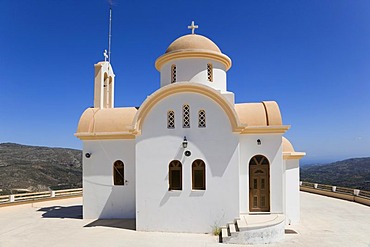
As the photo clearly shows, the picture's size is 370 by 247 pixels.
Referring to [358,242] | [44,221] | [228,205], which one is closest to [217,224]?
[228,205]

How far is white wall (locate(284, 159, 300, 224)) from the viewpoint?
12.2 m

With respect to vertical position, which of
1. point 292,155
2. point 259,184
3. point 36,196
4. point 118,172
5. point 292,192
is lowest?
point 36,196

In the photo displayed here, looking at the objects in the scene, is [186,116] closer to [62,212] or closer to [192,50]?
[192,50]

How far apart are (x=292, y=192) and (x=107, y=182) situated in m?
8.49

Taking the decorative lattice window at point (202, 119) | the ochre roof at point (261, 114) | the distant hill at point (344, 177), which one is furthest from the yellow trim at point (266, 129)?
the distant hill at point (344, 177)

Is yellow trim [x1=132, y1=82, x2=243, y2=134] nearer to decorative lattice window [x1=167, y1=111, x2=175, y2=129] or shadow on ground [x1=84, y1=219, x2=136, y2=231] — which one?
decorative lattice window [x1=167, y1=111, x2=175, y2=129]

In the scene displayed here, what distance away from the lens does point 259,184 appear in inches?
448

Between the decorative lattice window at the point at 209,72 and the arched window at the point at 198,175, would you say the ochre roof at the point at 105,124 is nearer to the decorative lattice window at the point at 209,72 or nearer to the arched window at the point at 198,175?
the arched window at the point at 198,175

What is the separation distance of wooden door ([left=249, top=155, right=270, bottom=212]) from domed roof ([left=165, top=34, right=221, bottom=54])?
5.70 metres

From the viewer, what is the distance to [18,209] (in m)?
15.8

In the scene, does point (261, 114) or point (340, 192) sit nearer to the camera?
point (261, 114)

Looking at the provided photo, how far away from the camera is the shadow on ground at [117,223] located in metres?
11.6

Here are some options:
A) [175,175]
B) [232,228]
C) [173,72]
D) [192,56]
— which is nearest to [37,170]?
[173,72]

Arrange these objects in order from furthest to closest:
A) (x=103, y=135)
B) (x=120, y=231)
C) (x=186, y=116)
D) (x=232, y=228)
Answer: (x=103, y=135), (x=186, y=116), (x=120, y=231), (x=232, y=228)
